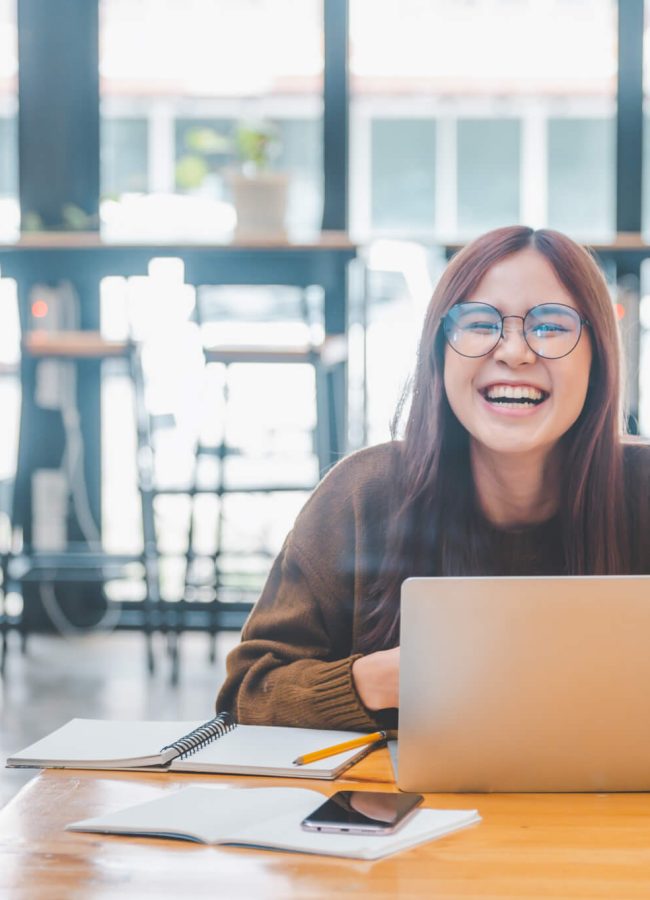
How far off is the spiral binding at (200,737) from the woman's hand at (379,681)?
143 mm

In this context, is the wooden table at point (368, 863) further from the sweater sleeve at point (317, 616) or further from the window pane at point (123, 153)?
the window pane at point (123, 153)

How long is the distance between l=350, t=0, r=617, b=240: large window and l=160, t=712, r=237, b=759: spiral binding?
3295 mm

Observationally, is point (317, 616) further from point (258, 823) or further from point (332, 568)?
point (258, 823)

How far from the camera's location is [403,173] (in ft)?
14.6

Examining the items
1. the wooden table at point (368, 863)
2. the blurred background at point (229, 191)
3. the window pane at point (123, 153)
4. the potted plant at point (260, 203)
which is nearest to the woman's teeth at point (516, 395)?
the wooden table at point (368, 863)

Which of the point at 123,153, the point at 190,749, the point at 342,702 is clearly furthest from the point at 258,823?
the point at 123,153

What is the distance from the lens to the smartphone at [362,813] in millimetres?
920

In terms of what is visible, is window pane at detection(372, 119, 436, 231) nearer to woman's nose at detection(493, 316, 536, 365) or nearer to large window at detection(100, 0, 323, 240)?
large window at detection(100, 0, 323, 240)

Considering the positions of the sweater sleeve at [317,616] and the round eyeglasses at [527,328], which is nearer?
the sweater sleeve at [317,616]

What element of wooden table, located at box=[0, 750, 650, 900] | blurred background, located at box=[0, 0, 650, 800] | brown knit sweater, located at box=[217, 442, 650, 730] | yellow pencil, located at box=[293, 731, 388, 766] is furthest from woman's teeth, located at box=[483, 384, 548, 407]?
blurred background, located at box=[0, 0, 650, 800]

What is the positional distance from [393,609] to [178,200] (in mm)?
3126

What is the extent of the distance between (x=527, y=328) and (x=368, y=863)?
0.78 meters

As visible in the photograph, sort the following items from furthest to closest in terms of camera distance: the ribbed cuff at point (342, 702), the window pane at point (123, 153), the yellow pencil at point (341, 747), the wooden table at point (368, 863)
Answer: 1. the window pane at point (123, 153)
2. the ribbed cuff at point (342, 702)
3. the yellow pencil at point (341, 747)
4. the wooden table at point (368, 863)

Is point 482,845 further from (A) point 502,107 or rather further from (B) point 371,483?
(A) point 502,107
